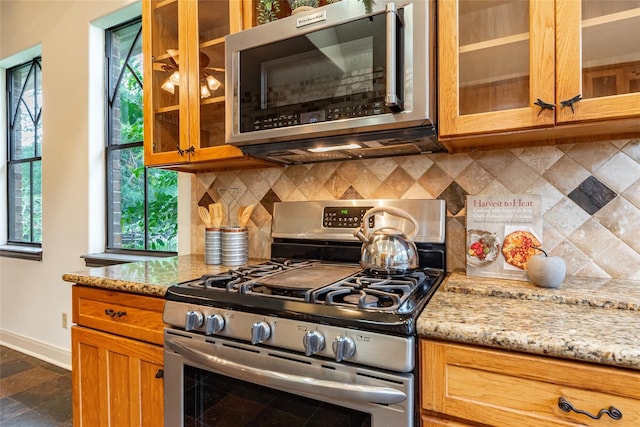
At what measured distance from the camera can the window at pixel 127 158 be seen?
2438mm

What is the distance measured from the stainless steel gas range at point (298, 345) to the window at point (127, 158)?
143 centimetres

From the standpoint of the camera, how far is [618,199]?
1164mm

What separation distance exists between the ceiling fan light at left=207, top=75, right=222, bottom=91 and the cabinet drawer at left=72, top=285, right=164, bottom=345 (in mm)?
916

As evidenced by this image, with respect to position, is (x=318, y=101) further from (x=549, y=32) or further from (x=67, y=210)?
(x=67, y=210)

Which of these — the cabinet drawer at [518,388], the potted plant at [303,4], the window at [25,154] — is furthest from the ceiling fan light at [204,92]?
the window at [25,154]

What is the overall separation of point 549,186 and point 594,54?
0.44 metres

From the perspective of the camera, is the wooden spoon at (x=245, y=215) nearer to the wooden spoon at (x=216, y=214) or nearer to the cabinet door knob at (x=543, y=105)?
the wooden spoon at (x=216, y=214)

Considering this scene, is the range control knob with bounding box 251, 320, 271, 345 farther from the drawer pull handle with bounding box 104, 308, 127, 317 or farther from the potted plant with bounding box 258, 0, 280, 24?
the potted plant with bounding box 258, 0, 280, 24

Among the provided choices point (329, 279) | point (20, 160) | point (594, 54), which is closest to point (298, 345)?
point (329, 279)

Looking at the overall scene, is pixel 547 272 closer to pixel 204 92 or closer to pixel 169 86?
pixel 204 92

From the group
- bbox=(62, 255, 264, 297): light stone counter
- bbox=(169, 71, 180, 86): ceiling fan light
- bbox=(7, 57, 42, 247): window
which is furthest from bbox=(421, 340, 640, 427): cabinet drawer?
bbox=(7, 57, 42, 247): window

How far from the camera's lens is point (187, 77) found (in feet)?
5.27

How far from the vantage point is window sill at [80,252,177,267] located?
2271 mm

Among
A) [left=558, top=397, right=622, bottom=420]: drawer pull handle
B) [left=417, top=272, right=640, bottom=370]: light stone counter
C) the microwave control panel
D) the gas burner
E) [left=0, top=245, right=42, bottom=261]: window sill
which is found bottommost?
[left=558, top=397, right=622, bottom=420]: drawer pull handle
